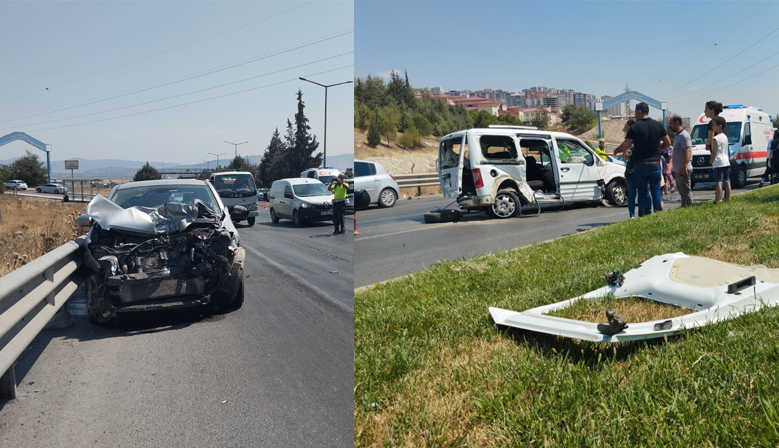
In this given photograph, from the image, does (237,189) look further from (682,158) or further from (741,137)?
(682,158)

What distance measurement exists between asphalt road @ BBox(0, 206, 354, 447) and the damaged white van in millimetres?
5041

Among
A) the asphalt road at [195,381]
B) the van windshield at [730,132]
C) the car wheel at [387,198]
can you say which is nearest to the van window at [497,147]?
the car wheel at [387,198]

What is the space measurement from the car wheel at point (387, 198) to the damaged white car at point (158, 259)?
8.65 metres

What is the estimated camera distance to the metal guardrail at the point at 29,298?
354 centimetres

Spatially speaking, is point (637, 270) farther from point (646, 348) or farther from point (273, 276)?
point (273, 276)

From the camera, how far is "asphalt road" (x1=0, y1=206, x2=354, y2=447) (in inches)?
117

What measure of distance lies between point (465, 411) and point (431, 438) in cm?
22

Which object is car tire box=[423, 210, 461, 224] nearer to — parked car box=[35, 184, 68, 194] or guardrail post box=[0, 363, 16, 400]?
guardrail post box=[0, 363, 16, 400]

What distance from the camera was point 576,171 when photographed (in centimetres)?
1190

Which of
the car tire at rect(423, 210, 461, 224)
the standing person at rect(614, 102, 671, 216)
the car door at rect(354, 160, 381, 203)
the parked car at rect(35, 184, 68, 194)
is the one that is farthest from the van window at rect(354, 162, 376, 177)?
the parked car at rect(35, 184, 68, 194)

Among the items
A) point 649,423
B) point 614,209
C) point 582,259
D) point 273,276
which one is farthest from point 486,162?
point 649,423

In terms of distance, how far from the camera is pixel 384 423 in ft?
5.98

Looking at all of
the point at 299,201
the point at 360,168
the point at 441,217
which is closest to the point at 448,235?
the point at 441,217

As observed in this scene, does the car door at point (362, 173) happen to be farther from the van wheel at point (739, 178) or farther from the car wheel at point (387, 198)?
the van wheel at point (739, 178)
